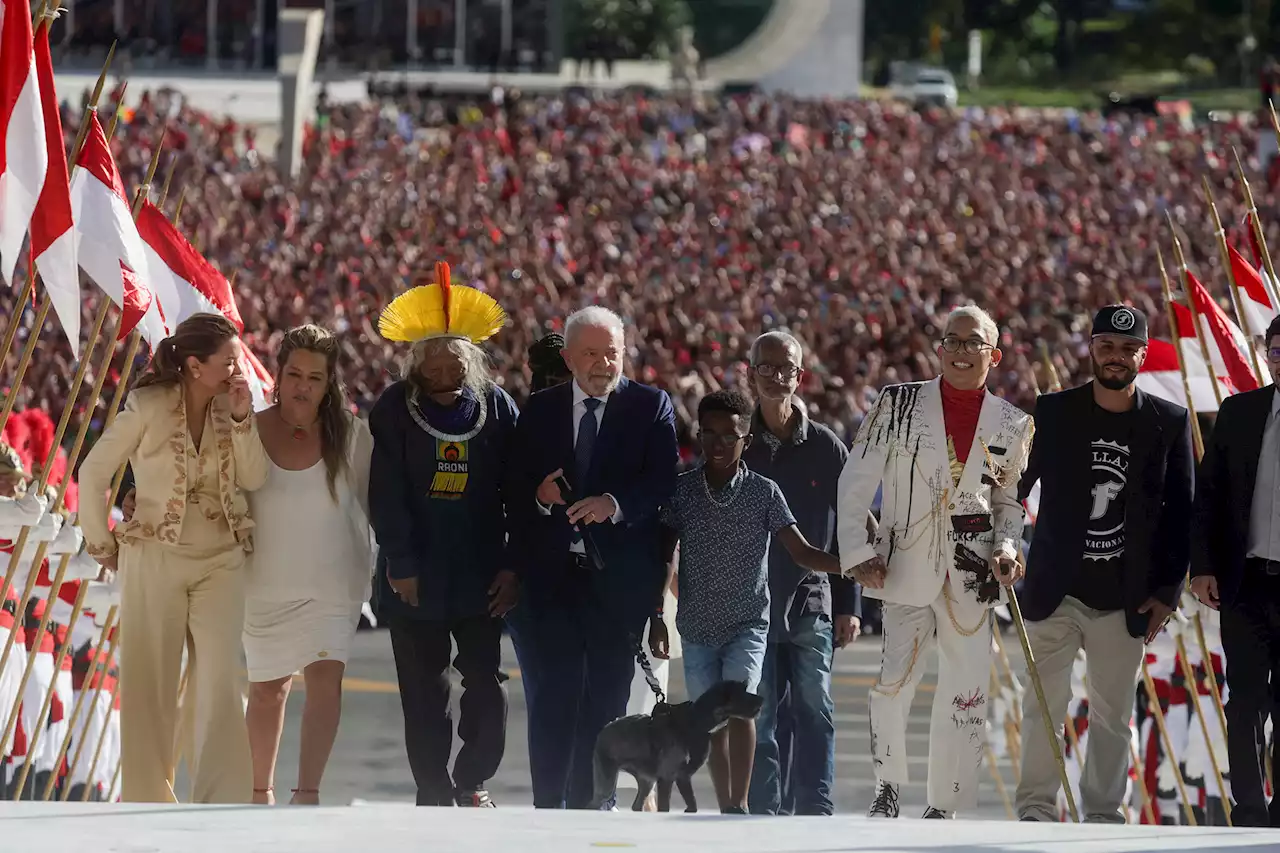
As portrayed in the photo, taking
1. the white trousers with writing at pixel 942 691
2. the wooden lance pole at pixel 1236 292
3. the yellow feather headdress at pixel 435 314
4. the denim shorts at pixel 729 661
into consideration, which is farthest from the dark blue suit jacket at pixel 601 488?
the wooden lance pole at pixel 1236 292

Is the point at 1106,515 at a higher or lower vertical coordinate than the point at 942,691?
higher

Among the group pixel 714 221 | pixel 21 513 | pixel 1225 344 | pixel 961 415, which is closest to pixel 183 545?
pixel 21 513

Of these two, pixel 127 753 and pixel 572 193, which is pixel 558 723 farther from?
pixel 572 193

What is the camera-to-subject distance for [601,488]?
729cm

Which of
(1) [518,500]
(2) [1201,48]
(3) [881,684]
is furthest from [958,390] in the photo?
(2) [1201,48]

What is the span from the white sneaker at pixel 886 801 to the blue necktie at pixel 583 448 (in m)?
1.28

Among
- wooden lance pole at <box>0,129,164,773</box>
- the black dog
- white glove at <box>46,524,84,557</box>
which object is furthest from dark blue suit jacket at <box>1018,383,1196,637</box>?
white glove at <box>46,524,84,557</box>

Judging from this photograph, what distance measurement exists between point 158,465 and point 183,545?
0.24 m

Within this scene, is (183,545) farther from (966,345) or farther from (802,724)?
(966,345)

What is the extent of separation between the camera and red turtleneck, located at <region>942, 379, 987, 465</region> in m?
7.02

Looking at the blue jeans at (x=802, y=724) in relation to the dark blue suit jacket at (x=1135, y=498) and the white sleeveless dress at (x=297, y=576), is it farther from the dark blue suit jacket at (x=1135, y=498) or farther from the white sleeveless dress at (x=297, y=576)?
the white sleeveless dress at (x=297, y=576)

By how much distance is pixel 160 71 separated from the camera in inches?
1962

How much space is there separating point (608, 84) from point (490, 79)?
394 centimetres

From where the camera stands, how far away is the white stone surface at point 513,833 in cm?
523
